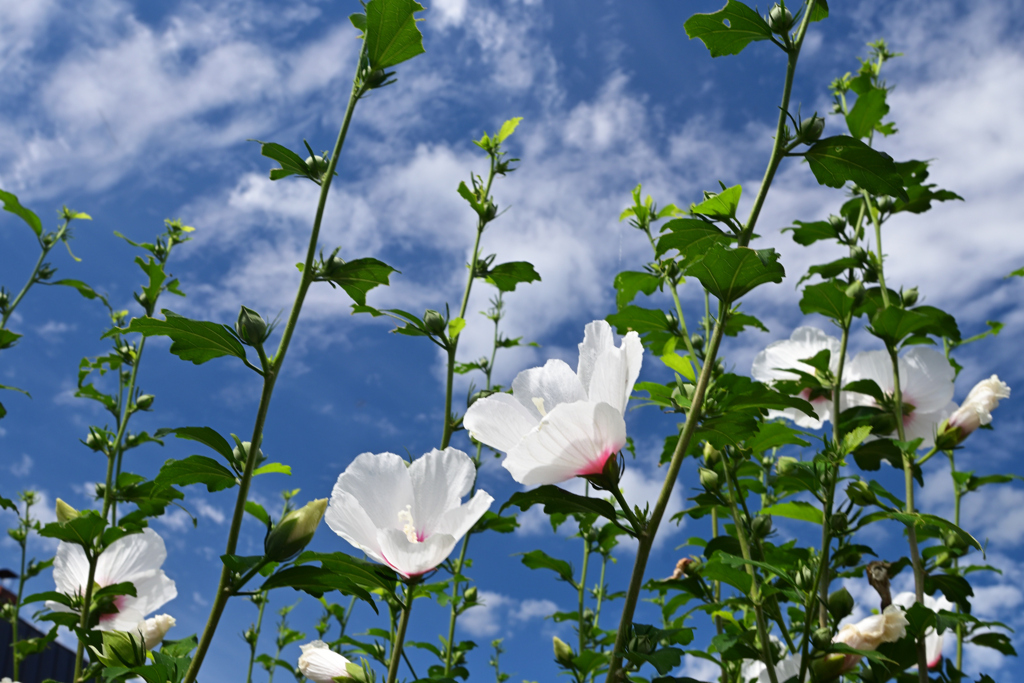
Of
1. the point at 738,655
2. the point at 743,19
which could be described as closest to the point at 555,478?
the point at 743,19

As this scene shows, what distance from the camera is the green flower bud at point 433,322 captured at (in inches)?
81.0

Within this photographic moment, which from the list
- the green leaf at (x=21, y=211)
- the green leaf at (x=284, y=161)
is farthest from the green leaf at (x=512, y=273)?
the green leaf at (x=21, y=211)

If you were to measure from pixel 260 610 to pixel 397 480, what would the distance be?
3.61 meters

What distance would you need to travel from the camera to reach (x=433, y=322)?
6.75 feet

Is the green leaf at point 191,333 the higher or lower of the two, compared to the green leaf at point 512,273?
lower

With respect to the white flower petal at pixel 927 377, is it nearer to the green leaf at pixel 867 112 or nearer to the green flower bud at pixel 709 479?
the green leaf at pixel 867 112

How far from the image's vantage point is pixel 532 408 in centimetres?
116

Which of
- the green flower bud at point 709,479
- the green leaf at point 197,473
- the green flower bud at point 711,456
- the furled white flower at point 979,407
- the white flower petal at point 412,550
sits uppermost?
the furled white flower at point 979,407

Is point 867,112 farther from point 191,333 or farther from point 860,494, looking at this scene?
point 191,333

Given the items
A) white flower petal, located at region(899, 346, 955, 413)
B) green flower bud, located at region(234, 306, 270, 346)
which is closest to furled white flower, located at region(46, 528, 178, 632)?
green flower bud, located at region(234, 306, 270, 346)

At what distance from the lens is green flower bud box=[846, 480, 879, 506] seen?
6.47ft

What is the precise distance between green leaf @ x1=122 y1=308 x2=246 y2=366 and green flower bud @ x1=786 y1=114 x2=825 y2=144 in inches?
47.7

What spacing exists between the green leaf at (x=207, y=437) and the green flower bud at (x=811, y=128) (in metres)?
1.34

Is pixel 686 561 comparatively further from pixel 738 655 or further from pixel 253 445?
pixel 253 445
